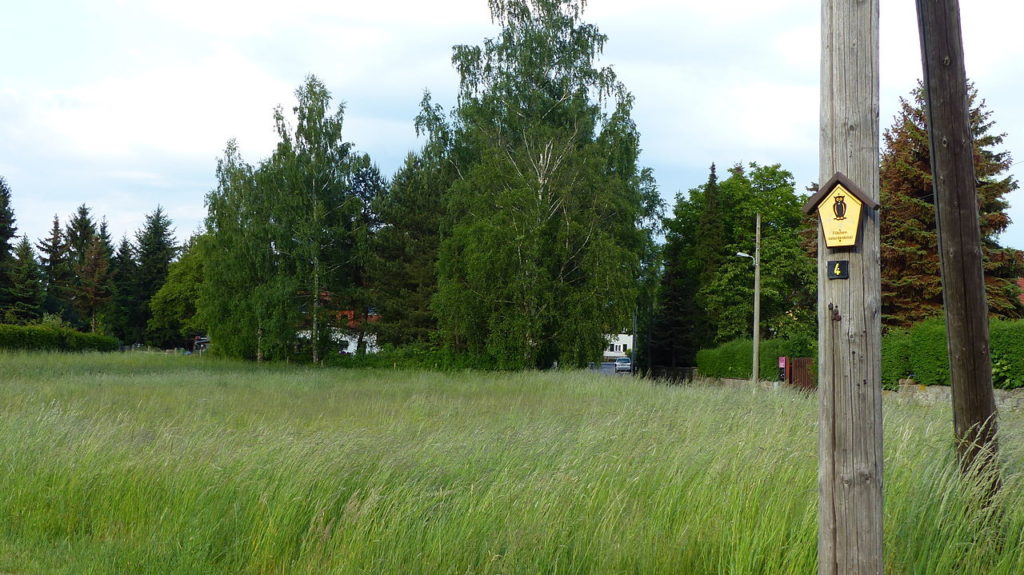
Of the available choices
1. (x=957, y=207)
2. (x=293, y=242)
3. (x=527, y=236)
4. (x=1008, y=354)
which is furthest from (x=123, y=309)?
(x=957, y=207)

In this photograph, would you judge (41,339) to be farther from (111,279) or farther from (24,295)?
(111,279)

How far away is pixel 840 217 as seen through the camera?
3.68 m

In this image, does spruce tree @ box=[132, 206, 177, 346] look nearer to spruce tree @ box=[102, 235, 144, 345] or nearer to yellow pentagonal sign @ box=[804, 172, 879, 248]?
spruce tree @ box=[102, 235, 144, 345]

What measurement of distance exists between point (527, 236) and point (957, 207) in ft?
87.6

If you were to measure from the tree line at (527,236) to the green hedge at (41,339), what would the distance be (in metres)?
7.97

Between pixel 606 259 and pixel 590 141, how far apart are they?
631 centimetres

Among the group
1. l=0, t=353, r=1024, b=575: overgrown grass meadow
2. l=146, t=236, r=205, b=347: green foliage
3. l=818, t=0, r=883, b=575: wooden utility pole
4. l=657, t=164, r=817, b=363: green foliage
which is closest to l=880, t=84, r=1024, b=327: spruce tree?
l=657, t=164, r=817, b=363: green foliage

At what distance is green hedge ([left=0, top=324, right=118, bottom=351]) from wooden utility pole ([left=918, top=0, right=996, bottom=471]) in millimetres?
40218

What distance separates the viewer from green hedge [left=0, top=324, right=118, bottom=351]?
124ft

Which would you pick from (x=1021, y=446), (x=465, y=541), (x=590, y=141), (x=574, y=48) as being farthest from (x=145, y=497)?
(x=574, y=48)

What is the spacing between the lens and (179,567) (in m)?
5.03

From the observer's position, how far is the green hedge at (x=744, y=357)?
3203 cm

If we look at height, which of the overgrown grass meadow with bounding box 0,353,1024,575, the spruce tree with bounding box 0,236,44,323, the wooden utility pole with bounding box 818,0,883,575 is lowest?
the overgrown grass meadow with bounding box 0,353,1024,575

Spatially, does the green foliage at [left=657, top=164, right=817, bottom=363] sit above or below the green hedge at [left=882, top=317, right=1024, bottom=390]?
above
